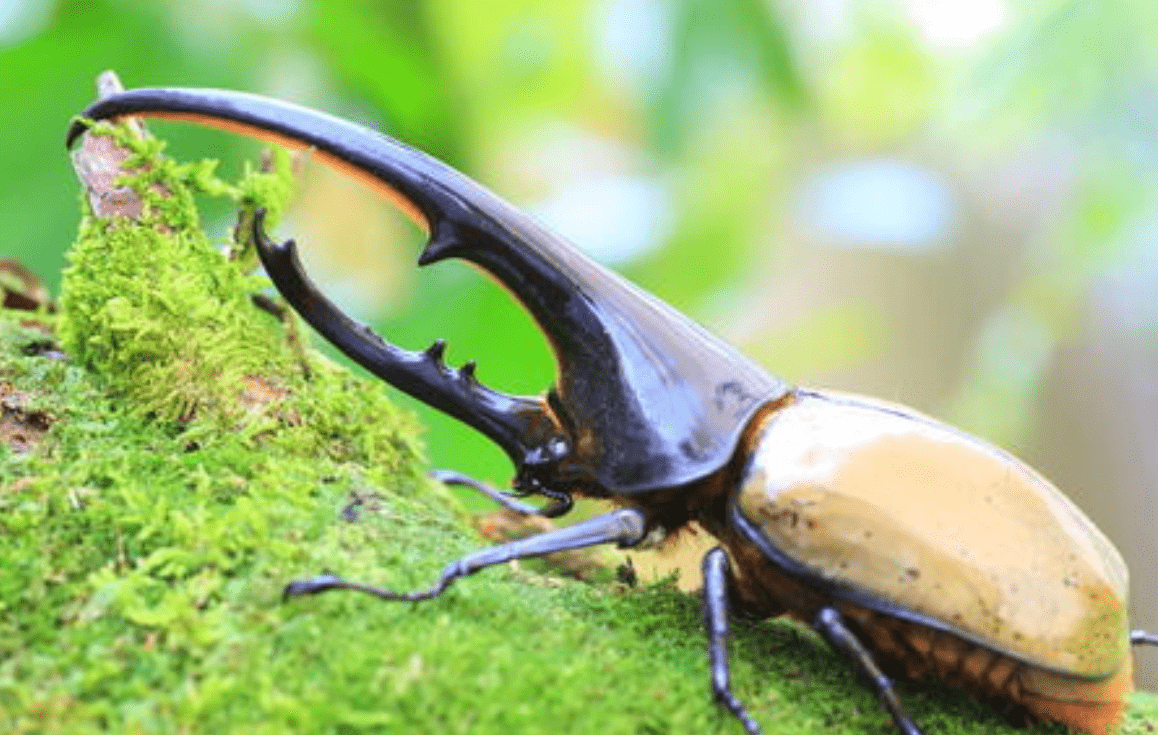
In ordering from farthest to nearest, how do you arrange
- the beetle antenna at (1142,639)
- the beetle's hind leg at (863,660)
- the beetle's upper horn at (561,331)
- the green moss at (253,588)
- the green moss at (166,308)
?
the beetle antenna at (1142,639) → the green moss at (166,308) → the beetle's upper horn at (561,331) → the beetle's hind leg at (863,660) → the green moss at (253,588)

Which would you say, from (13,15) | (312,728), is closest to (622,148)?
(13,15)

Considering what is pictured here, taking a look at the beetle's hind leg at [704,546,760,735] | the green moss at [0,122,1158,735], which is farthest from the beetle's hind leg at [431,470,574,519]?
the beetle's hind leg at [704,546,760,735]

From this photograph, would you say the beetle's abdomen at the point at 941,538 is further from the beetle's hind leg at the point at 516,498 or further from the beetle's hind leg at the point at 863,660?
the beetle's hind leg at the point at 516,498

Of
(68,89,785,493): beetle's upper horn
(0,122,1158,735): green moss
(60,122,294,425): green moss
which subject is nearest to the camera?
(0,122,1158,735): green moss

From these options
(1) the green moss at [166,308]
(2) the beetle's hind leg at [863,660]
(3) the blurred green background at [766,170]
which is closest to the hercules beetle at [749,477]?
(2) the beetle's hind leg at [863,660]

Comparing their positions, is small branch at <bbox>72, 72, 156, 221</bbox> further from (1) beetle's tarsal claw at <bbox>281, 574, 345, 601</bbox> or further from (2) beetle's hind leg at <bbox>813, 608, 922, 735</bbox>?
(2) beetle's hind leg at <bbox>813, 608, 922, 735</bbox>

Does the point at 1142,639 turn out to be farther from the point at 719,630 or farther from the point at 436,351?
the point at 436,351
